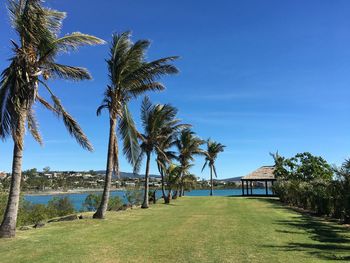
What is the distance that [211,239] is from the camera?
11375 millimetres

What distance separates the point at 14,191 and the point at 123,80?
28.0 feet

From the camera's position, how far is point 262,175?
50.5 meters

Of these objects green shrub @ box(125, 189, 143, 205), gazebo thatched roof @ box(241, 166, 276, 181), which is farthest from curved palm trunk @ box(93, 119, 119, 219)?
gazebo thatched roof @ box(241, 166, 276, 181)

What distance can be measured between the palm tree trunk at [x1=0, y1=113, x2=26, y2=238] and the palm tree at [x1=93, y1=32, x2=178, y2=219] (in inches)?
257

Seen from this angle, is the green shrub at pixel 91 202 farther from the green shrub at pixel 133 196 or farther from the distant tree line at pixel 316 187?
the distant tree line at pixel 316 187

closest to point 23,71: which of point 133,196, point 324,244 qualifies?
point 324,244

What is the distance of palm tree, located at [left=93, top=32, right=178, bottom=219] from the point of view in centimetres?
1844

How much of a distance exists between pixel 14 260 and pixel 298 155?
37.7 meters

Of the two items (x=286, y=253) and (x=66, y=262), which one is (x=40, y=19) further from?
(x=286, y=253)

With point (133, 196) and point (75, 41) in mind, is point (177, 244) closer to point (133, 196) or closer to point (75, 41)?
point (75, 41)

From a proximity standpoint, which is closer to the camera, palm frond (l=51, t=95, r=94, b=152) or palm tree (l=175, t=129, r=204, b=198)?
palm frond (l=51, t=95, r=94, b=152)

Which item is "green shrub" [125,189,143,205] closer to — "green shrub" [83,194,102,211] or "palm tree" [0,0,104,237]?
"green shrub" [83,194,102,211]

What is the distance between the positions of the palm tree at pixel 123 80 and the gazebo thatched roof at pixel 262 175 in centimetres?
3317

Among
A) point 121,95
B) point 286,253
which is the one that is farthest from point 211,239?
point 121,95
